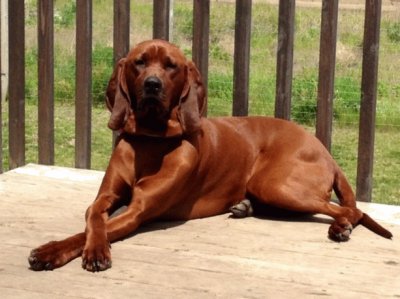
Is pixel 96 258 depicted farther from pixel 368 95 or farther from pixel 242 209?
pixel 368 95

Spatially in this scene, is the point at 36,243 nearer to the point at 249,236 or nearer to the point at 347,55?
the point at 249,236

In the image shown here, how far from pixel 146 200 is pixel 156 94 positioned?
1.64 feet

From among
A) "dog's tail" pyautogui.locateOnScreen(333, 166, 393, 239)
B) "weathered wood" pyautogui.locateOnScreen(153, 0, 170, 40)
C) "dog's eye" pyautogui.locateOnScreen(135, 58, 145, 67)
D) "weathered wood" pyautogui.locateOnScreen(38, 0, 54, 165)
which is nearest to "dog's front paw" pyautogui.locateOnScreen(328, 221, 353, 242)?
"dog's tail" pyautogui.locateOnScreen(333, 166, 393, 239)

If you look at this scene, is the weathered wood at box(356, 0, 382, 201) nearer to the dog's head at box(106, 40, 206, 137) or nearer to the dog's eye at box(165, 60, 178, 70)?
the dog's head at box(106, 40, 206, 137)

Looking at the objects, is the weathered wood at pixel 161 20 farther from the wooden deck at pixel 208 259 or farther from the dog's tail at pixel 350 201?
the dog's tail at pixel 350 201

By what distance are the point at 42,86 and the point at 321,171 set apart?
6.39 feet

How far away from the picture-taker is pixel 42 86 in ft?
18.5

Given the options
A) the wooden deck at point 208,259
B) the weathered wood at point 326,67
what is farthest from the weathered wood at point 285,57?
the wooden deck at point 208,259

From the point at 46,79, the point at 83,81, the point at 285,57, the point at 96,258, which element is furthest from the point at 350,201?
the point at 46,79

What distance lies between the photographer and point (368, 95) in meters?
4.98

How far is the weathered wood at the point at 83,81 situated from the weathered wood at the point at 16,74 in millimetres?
381

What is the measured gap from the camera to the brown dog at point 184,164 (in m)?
4.22

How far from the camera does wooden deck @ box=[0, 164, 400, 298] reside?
3494 mm

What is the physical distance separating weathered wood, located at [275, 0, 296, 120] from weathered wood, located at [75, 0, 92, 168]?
1.18 meters
